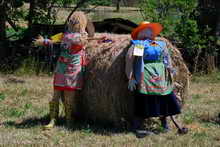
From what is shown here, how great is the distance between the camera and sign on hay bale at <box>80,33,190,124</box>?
6.37 metres

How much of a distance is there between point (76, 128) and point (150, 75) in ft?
4.29

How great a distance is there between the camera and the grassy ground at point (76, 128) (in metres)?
5.93

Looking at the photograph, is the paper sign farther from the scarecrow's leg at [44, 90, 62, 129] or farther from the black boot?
the scarecrow's leg at [44, 90, 62, 129]

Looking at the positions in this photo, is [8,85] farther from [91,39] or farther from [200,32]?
[200,32]

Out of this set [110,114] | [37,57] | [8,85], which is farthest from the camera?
[37,57]

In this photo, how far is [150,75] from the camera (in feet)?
20.4

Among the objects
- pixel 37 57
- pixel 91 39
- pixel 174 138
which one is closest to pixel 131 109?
pixel 174 138

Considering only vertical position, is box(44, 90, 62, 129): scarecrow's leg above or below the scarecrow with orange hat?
below

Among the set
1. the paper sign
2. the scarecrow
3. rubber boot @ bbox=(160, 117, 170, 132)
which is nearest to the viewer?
the paper sign

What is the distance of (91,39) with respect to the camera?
21.7ft

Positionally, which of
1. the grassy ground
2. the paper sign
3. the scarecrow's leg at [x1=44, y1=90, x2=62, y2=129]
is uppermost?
the paper sign

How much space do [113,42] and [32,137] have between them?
1.81 meters

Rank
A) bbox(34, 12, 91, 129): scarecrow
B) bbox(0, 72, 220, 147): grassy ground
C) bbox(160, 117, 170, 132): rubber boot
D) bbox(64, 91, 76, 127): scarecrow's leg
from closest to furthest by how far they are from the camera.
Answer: bbox(0, 72, 220, 147): grassy ground → bbox(34, 12, 91, 129): scarecrow → bbox(64, 91, 76, 127): scarecrow's leg → bbox(160, 117, 170, 132): rubber boot

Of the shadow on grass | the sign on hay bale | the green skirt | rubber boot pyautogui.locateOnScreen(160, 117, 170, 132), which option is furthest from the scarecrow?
rubber boot pyautogui.locateOnScreen(160, 117, 170, 132)
